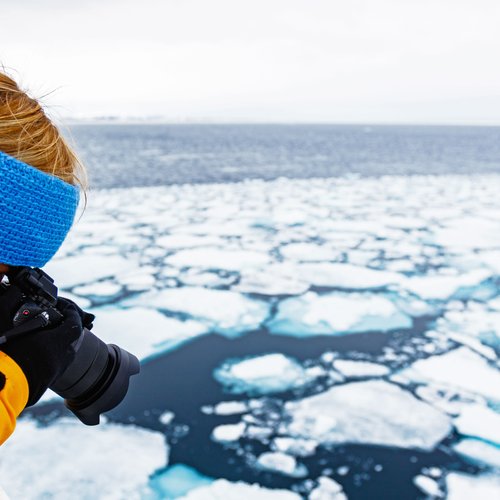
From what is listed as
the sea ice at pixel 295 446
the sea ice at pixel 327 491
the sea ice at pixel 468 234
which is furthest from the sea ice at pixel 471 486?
the sea ice at pixel 468 234

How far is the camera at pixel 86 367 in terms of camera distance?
0.74 m

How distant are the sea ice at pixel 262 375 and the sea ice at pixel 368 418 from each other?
0.14 meters

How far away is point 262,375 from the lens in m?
2.32

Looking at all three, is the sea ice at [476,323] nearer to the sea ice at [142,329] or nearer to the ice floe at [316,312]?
the ice floe at [316,312]

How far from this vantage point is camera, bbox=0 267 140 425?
74 centimetres

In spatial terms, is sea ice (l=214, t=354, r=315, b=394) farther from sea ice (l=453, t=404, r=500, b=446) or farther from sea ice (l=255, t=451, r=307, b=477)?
sea ice (l=453, t=404, r=500, b=446)

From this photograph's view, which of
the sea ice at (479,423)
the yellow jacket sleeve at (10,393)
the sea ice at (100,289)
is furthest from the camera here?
the sea ice at (100,289)

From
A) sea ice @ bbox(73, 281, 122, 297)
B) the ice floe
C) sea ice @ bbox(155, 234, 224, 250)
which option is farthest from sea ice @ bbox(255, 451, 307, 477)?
sea ice @ bbox(155, 234, 224, 250)

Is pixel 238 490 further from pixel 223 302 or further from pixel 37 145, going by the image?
pixel 223 302

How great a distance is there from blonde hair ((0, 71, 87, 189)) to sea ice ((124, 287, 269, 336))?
7.11 ft

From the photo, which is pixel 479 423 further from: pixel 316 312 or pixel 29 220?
pixel 29 220

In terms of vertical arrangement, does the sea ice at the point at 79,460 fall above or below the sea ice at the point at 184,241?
below

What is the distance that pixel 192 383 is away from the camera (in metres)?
2.23

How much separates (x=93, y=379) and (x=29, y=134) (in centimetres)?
49
